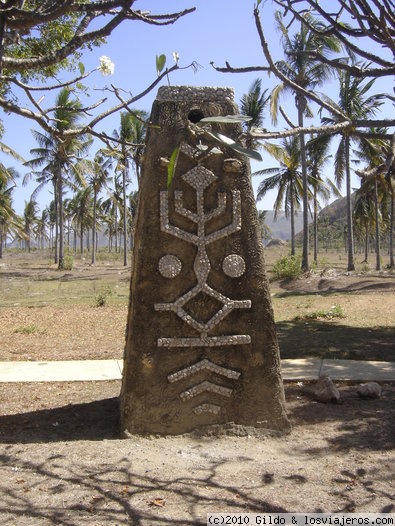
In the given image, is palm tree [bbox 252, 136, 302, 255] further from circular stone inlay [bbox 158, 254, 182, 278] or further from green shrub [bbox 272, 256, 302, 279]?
circular stone inlay [bbox 158, 254, 182, 278]

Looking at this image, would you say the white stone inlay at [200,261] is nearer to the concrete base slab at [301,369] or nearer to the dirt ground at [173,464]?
the dirt ground at [173,464]

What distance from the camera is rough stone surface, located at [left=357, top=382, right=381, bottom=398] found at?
250 inches

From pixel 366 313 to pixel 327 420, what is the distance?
8.35 m

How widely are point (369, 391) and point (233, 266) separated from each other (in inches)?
98.6

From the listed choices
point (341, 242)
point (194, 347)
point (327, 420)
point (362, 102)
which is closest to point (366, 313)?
point (327, 420)

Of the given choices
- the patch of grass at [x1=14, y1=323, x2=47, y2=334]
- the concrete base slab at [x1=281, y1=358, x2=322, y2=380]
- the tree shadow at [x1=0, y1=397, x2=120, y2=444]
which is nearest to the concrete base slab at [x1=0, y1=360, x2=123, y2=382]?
the tree shadow at [x1=0, y1=397, x2=120, y2=444]

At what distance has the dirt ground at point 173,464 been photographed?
3.69m

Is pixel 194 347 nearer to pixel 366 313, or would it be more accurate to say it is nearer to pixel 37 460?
pixel 37 460

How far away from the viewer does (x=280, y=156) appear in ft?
66.8

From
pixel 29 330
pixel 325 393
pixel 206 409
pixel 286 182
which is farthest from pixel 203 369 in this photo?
pixel 286 182

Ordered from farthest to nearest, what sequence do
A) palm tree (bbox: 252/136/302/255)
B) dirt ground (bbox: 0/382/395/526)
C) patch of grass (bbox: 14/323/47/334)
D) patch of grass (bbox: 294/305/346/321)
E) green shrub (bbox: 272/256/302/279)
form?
palm tree (bbox: 252/136/302/255)
green shrub (bbox: 272/256/302/279)
patch of grass (bbox: 294/305/346/321)
patch of grass (bbox: 14/323/47/334)
dirt ground (bbox: 0/382/395/526)

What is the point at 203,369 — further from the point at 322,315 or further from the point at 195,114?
the point at 322,315

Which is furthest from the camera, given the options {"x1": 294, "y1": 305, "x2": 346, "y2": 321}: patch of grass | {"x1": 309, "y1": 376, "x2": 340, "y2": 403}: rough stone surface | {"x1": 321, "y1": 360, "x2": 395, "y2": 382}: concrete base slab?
{"x1": 294, "y1": 305, "x2": 346, "y2": 321}: patch of grass

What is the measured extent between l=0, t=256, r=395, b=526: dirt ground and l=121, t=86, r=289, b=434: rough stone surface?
0.96 ft
